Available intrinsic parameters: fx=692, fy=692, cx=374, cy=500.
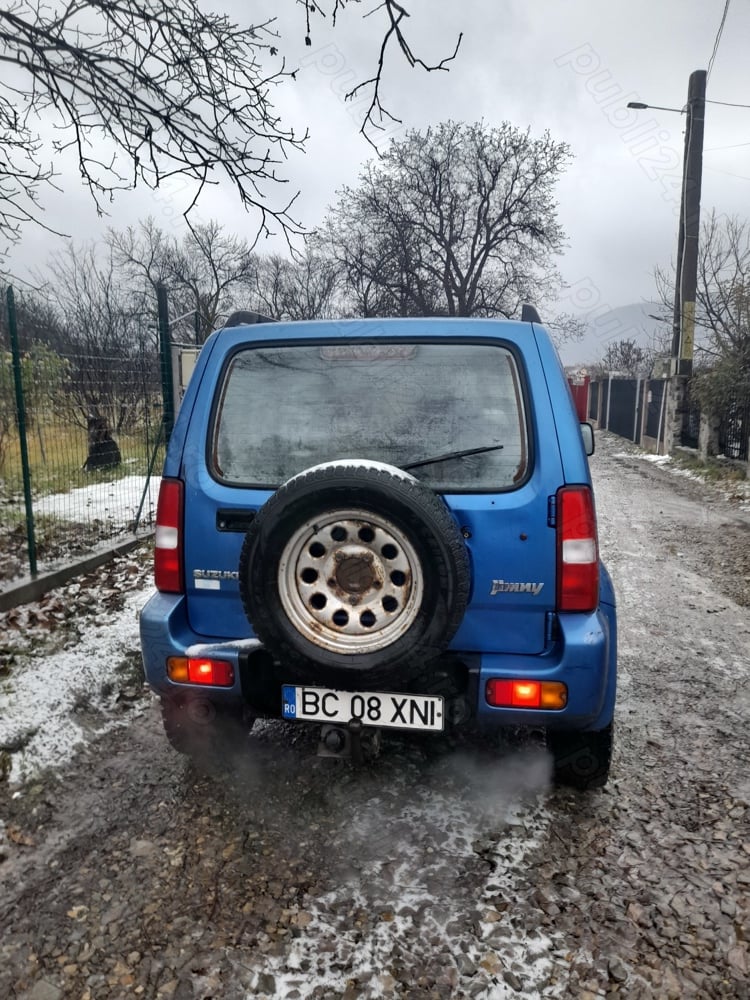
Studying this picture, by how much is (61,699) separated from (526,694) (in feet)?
8.35

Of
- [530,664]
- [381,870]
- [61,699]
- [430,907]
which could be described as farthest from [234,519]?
[61,699]

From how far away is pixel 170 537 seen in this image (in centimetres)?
264

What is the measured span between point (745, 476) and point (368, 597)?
12.0 metres

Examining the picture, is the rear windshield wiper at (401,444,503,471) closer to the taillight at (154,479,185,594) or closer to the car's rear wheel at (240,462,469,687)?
the car's rear wheel at (240,462,469,687)

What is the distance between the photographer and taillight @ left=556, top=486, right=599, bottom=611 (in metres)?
2.39

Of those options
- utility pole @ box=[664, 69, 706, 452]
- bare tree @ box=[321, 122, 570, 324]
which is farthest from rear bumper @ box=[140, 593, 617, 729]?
bare tree @ box=[321, 122, 570, 324]

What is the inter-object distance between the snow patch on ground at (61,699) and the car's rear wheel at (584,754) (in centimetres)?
218

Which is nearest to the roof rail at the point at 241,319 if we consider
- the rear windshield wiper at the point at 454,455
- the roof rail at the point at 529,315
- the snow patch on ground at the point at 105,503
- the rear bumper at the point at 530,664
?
the rear windshield wiper at the point at 454,455

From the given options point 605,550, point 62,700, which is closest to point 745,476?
point 605,550

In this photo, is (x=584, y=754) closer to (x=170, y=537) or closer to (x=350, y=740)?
(x=350, y=740)

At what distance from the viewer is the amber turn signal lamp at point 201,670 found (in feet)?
8.46

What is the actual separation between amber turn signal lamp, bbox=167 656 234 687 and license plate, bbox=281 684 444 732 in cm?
26

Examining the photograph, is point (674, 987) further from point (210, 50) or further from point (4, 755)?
point (210, 50)

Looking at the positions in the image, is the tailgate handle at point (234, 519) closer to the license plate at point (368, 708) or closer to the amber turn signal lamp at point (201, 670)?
A: the amber turn signal lamp at point (201, 670)
